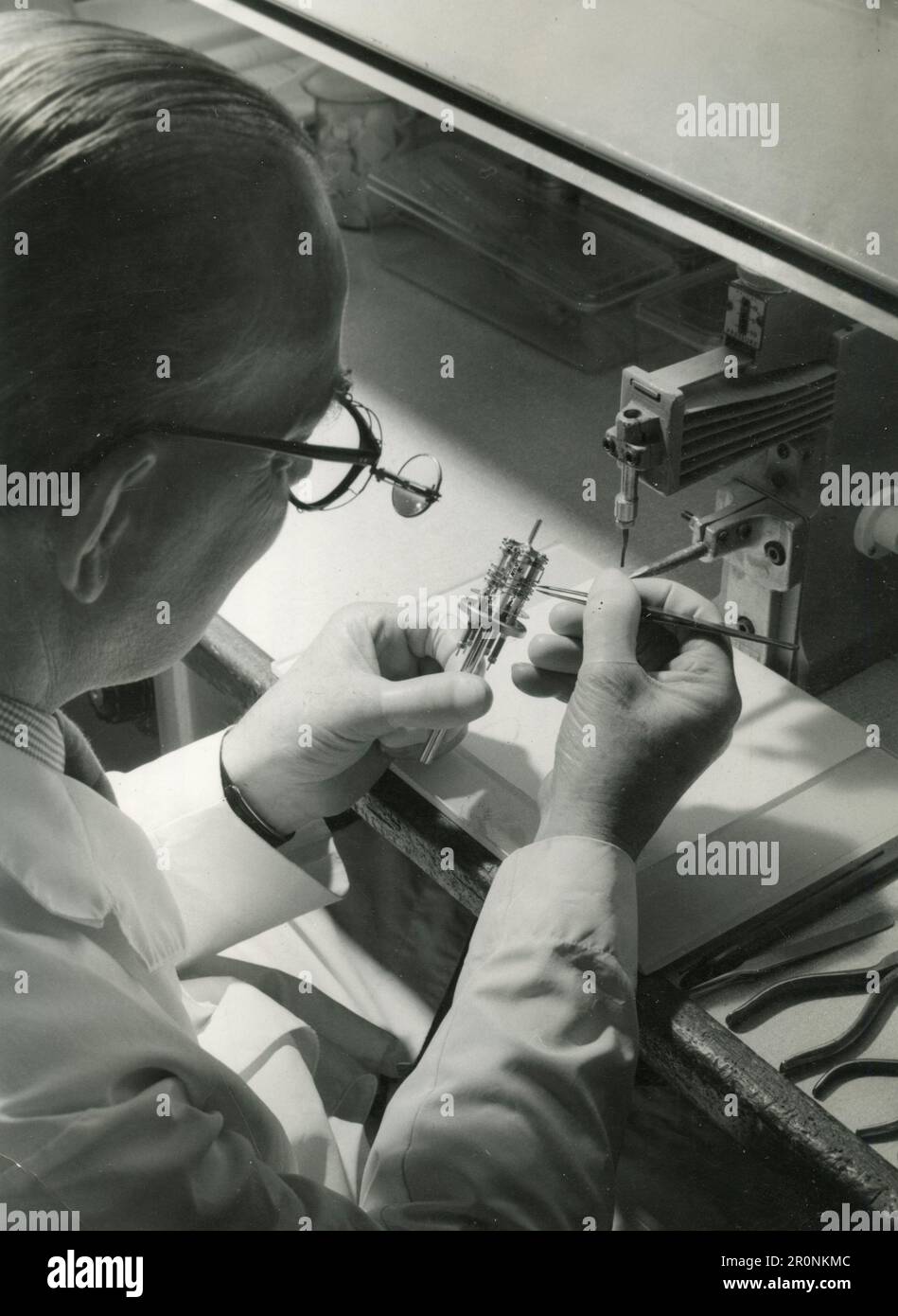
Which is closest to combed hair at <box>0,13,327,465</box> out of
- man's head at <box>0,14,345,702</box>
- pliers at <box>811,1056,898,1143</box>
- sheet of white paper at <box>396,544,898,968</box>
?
man's head at <box>0,14,345,702</box>

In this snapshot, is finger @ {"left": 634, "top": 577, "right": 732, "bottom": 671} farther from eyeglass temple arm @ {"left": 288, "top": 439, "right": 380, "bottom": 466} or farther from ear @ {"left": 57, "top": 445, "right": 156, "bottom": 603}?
ear @ {"left": 57, "top": 445, "right": 156, "bottom": 603}

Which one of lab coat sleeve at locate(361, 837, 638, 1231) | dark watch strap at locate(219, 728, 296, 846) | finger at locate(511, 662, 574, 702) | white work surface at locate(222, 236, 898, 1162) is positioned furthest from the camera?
white work surface at locate(222, 236, 898, 1162)

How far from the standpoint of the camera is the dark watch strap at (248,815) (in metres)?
1.43

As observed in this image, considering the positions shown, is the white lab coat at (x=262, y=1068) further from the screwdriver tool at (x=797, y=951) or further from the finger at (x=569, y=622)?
the finger at (x=569, y=622)

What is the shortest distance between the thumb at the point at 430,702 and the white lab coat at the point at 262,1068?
0.16 m

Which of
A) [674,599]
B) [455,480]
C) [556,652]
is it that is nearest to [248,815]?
[556,652]

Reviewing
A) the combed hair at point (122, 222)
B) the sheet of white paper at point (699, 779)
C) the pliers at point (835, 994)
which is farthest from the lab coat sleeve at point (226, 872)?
the combed hair at point (122, 222)

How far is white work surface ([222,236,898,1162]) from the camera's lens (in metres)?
1.65

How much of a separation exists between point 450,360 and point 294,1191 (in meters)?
1.42

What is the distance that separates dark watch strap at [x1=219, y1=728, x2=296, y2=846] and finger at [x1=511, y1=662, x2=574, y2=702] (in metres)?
0.32

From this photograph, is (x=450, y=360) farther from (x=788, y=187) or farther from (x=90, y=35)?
(x=90, y=35)

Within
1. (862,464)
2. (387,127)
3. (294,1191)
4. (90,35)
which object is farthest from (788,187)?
(387,127)

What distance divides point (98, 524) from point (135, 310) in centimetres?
15

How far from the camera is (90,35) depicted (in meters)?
0.84
